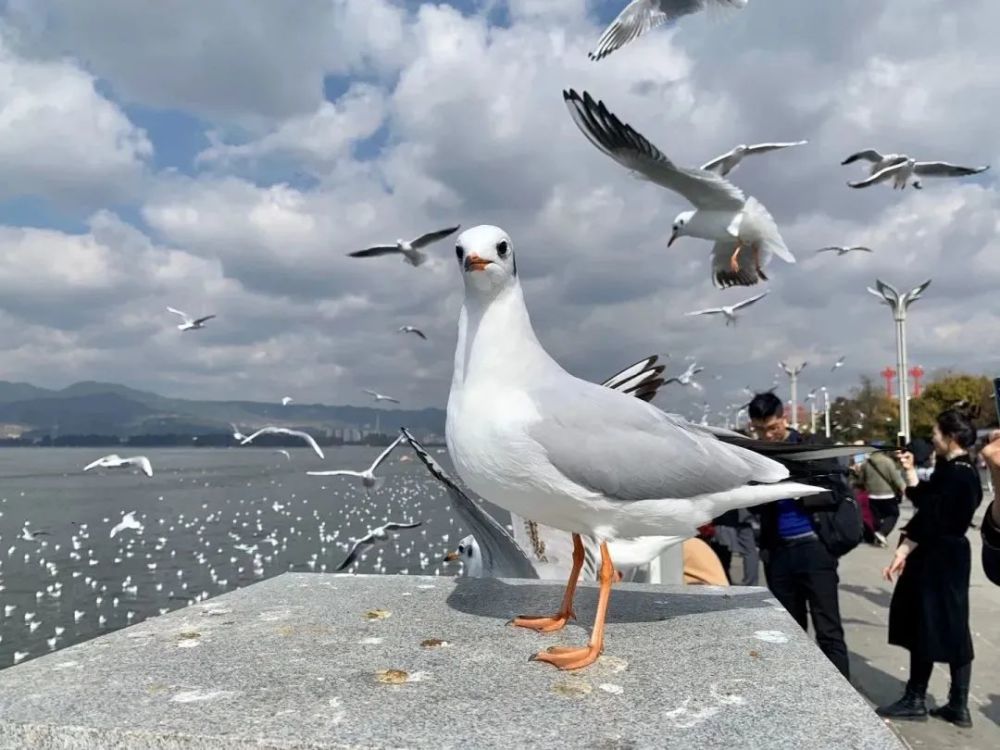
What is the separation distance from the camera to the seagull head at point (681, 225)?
6.52 metres

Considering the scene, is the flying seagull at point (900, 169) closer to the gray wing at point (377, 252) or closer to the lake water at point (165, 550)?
the gray wing at point (377, 252)

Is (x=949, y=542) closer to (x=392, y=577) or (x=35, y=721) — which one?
(x=392, y=577)

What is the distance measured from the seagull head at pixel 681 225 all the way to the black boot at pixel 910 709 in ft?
13.3

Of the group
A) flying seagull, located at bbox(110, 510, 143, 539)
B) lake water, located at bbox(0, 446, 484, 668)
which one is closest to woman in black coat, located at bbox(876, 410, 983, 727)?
lake water, located at bbox(0, 446, 484, 668)

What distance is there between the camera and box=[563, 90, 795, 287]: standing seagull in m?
4.82

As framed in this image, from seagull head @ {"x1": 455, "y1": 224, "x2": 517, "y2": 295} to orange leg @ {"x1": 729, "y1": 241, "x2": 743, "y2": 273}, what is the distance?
11.2 ft

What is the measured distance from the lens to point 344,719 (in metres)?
2.55

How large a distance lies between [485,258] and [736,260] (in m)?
3.68

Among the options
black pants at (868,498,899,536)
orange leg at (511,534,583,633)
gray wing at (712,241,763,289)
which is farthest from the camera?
black pants at (868,498,899,536)

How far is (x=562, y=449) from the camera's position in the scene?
3316 millimetres

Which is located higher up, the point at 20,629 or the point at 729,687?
the point at 729,687

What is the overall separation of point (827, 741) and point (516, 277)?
219cm

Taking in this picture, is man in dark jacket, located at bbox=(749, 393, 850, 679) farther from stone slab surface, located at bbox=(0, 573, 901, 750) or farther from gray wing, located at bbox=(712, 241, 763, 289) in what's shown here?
stone slab surface, located at bbox=(0, 573, 901, 750)

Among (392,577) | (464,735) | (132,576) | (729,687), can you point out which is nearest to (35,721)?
(464,735)
